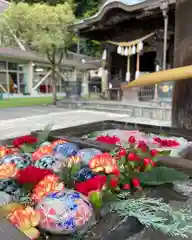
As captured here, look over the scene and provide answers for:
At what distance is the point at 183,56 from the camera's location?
260 cm

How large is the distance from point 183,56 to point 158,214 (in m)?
1.96

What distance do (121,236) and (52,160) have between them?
803mm

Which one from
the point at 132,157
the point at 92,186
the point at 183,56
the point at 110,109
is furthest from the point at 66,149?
the point at 110,109

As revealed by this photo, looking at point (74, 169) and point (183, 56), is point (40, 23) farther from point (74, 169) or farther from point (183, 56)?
point (74, 169)

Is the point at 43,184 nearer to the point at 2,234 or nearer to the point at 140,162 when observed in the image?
the point at 2,234

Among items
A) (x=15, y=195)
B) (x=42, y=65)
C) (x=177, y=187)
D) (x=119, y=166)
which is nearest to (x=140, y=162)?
(x=119, y=166)

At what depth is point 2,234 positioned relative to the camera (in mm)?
898

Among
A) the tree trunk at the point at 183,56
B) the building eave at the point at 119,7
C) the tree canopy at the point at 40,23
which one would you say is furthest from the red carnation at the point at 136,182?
the tree canopy at the point at 40,23

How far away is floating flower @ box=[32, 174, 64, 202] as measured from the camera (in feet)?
4.07

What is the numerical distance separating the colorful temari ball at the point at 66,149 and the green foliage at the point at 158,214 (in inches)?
31.7

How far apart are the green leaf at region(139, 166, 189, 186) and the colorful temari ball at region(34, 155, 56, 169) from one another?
0.63 meters

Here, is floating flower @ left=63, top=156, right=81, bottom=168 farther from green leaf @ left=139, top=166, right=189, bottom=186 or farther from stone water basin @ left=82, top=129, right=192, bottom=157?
stone water basin @ left=82, top=129, right=192, bottom=157

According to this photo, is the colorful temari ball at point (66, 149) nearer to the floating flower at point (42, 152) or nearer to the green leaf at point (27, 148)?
the floating flower at point (42, 152)

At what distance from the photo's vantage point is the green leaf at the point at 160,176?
139 cm
